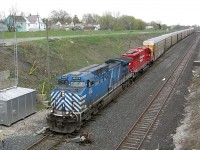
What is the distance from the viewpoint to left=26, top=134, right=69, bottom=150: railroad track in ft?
47.2

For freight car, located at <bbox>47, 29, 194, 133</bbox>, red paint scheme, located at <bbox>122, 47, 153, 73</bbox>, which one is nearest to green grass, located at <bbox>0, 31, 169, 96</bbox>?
freight car, located at <bbox>47, 29, 194, 133</bbox>

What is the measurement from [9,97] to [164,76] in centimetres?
2037

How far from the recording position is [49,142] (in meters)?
15.2

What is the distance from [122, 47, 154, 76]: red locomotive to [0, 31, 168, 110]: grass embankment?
7626 millimetres

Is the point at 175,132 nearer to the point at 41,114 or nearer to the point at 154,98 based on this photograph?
the point at 154,98

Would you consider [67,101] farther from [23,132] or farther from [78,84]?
[23,132]

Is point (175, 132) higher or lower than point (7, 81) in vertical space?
lower

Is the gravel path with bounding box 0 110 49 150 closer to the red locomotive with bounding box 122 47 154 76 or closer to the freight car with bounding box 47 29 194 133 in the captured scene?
the freight car with bounding box 47 29 194 133

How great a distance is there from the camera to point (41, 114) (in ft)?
64.7

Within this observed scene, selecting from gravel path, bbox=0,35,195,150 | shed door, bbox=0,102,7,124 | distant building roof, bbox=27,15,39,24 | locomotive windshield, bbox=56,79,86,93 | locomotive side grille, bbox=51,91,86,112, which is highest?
distant building roof, bbox=27,15,39,24

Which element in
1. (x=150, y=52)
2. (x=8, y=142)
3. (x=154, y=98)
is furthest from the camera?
(x=150, y=52)

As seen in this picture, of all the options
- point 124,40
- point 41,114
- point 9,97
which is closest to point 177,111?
point 41,114

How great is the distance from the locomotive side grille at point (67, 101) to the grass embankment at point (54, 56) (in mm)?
7710

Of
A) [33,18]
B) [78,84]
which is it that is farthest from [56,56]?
[33,18]
